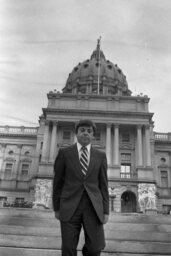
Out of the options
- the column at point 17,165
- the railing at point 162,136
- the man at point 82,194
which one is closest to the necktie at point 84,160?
the man at point 82,194

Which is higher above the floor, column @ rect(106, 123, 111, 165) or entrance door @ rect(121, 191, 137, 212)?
column @ rect(106, 123, 111, 165)

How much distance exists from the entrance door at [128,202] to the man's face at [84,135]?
29312 millimetres

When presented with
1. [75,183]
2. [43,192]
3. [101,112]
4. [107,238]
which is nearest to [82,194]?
[75,183]

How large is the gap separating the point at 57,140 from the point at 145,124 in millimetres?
11289

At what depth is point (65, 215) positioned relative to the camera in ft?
11.9

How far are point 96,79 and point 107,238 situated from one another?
2104 inches

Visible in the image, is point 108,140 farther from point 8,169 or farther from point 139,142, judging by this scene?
point 8,169

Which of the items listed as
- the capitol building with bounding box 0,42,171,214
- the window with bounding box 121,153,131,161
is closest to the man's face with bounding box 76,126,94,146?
the capitol building with bounding box 0,42,171,214

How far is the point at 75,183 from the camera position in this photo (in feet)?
Answer: 12.6

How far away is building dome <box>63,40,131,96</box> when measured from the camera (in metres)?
57.1

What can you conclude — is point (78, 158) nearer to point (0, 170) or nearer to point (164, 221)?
point (164, 221)

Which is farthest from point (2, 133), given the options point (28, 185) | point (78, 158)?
point (78, 158)

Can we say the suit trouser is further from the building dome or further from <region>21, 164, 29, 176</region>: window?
the building dome

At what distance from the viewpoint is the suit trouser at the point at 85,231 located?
140 inches
